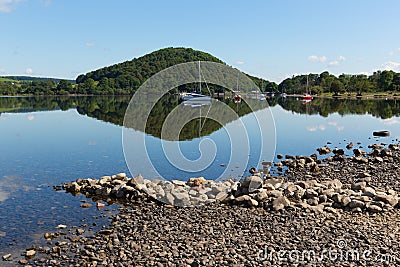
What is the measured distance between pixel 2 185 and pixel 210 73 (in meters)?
9.75

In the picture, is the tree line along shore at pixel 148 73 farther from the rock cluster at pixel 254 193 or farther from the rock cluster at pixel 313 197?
the rock cluster at pixel 313 197

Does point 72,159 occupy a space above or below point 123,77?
below

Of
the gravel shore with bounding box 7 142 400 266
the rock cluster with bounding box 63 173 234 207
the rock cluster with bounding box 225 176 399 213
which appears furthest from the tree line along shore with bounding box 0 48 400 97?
the gravel shore with bounding box 7 142 400 266

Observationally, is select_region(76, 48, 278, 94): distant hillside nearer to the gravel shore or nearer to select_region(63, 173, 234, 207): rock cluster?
select_region(63, 173, 234, 207): rock cluster

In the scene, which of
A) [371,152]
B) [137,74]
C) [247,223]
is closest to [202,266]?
[247,223]

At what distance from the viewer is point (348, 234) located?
28.9 feet

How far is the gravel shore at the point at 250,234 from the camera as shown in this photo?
7.91 metres

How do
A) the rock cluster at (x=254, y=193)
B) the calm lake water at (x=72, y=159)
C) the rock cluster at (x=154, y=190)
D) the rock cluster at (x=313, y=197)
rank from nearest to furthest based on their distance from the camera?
the rock cluster at (x=313, y=197) < the rock cluster at (x=254, y=193) < the calm lake water at (x=72, y=159) < the rock cluster at (x=154, y=190)

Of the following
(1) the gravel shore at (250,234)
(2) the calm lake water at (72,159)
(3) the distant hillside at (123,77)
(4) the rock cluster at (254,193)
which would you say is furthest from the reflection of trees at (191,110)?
(3) the distant hillside at (123,77)

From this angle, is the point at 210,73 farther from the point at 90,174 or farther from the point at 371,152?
the point at 371,152

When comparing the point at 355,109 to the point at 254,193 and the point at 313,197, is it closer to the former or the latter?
the point at 313,197

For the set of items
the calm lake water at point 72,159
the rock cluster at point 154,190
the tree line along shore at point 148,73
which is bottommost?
the calm lake water at point 72,159

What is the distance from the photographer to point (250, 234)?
912 centimetres

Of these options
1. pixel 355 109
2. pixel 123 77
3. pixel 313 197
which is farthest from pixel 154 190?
pixel 123 77
